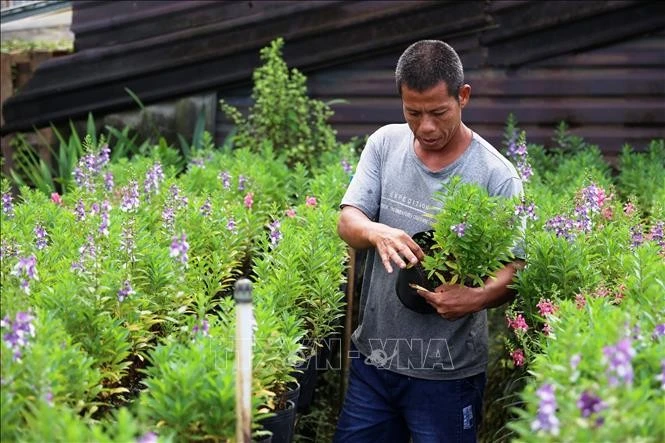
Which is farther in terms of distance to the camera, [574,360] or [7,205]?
[7,205]

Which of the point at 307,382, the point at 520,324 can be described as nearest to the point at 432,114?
the point at 520,324

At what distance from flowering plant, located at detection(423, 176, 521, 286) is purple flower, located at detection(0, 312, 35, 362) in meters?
1.73

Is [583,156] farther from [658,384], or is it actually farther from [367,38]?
[658,384]

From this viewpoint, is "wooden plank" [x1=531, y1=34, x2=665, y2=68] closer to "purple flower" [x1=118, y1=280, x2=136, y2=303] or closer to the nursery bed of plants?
the nursery bed of plants

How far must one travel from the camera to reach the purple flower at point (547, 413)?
292 cm

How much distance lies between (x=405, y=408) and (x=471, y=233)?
3.32 feet

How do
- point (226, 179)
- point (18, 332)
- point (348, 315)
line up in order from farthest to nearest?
point (226, 179), point (348, 315), point (18, 332)

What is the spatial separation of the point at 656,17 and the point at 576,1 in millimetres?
763

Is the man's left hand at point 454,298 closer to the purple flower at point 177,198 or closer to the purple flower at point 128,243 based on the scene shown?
the purple flower at point 128,243

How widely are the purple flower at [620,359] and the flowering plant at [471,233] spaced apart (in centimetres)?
135

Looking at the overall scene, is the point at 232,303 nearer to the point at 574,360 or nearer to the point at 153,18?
the point at 574,360

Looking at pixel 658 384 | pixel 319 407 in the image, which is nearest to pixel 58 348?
pixel 658 384

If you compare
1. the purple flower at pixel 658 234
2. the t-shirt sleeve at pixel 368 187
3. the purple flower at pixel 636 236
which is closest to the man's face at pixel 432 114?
the t-shirt sleeve at pixel 368 187

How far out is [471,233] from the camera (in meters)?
4.34
